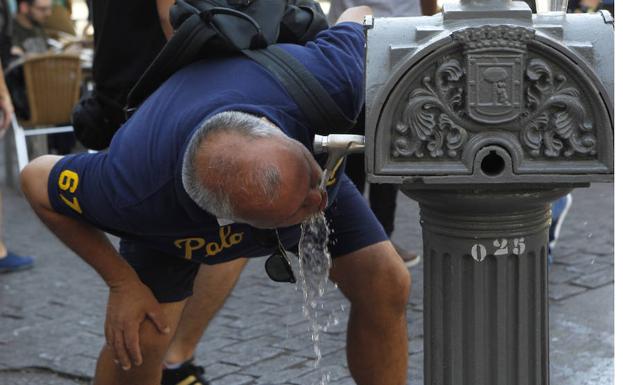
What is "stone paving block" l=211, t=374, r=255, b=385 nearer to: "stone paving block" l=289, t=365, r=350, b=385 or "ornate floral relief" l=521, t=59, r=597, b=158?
"stone paving block" l=289, t=365, r=350, b=385

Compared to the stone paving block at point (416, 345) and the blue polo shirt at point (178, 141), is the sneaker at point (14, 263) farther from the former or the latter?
the blue polo shirt at point (178, 141)

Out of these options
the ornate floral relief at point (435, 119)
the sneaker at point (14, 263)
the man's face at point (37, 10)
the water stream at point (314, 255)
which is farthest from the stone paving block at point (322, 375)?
the man's face at point (37, 10)

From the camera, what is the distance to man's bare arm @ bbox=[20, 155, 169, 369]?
2.76m

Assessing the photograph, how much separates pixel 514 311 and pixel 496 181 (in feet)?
1.15

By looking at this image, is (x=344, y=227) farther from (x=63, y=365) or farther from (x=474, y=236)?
(x=63, y=365)

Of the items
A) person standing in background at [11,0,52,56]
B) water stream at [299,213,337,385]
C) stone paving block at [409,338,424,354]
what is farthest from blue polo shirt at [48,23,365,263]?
person standing in background at [11,0,52,56]

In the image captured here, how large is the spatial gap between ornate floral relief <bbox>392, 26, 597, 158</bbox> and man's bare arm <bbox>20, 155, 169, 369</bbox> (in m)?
0.96

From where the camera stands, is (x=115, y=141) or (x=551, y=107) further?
(x=115, y=141)

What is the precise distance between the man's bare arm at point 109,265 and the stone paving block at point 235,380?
45.1 inches

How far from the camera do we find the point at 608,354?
4.19 metres

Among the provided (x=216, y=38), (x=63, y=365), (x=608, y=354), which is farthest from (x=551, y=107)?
(x=63, y=365)

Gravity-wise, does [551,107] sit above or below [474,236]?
above

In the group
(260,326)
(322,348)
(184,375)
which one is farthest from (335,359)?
(184,375)

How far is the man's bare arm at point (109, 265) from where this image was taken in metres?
2.76
